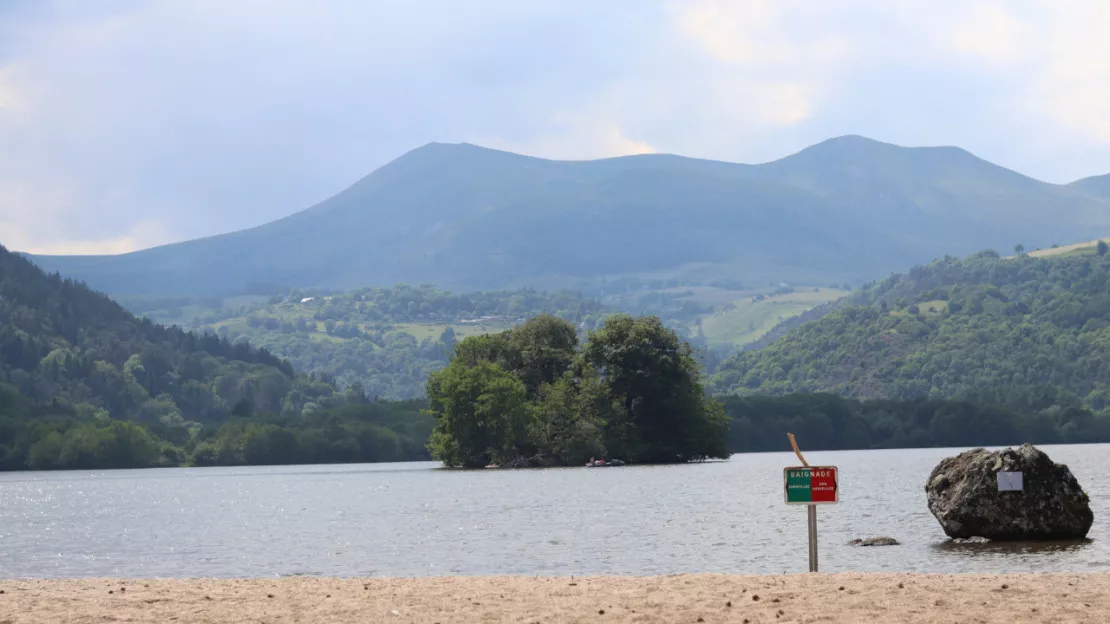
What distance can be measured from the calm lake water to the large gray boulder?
1.17 metres

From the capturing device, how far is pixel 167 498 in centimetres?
11294

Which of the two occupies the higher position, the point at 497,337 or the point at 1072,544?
the point at 497,337

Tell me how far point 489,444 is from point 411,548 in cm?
9867

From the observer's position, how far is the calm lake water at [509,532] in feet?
143

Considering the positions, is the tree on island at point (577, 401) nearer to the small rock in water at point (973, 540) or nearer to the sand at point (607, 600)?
the small rock in water at point (973, 540)

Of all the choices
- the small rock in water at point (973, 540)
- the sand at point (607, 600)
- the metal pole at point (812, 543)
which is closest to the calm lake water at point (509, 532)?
the small rock in water at point (973, 540)

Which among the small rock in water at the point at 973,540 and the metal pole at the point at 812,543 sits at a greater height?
the metal pole at the point at 812,543

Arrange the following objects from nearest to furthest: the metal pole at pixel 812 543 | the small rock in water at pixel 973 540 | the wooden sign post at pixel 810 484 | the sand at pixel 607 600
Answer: the sand at pixel 607 600
the wooden sign post at pixel 810 484
the metal pole at pixel 812 543
the small rock in water at pixel 973 540

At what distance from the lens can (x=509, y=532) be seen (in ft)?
194

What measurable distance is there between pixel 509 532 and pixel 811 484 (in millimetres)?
29021

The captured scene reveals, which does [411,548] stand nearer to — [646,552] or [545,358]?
[646,552]

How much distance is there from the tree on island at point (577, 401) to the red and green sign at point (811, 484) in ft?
363

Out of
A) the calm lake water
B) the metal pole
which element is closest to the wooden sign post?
the metal pole

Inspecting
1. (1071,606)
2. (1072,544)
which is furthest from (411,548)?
(1071,606)
